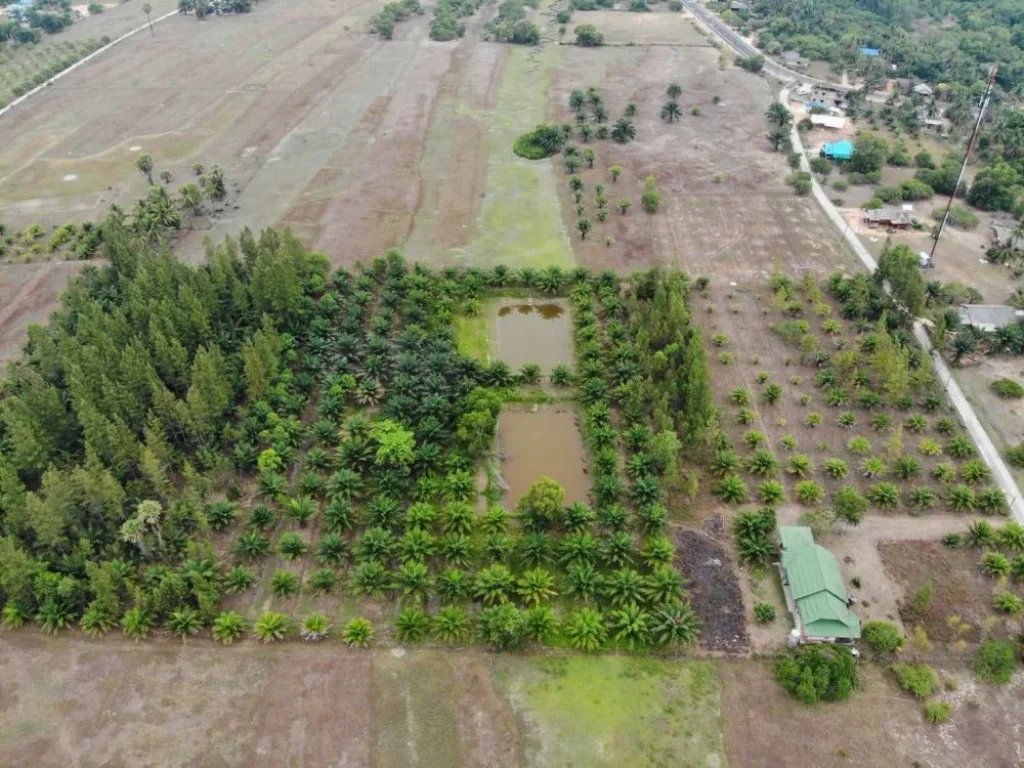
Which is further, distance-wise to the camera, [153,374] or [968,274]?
[968,274]

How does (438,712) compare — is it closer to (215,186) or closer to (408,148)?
(215,186)

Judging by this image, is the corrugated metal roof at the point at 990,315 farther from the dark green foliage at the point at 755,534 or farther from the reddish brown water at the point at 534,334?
the reddish brown water at the point at 534,334

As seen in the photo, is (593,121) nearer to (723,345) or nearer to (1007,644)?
(723,345)

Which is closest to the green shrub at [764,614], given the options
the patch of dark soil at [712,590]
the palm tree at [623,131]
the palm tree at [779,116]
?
the patch of dark soil at [712,590]

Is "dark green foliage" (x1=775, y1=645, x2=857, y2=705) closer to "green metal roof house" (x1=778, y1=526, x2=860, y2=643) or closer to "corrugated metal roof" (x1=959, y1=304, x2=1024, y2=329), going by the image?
"green metal roof house" (x1=778, y1=526, x2=860, y2=643)

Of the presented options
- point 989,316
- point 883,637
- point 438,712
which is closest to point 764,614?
point 883,637

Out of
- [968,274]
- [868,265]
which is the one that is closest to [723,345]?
[868,265]

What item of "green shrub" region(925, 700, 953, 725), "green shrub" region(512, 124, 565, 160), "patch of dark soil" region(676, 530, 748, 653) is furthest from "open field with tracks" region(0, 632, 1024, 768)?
"green shrub" region(512, 124, 565, 160)
